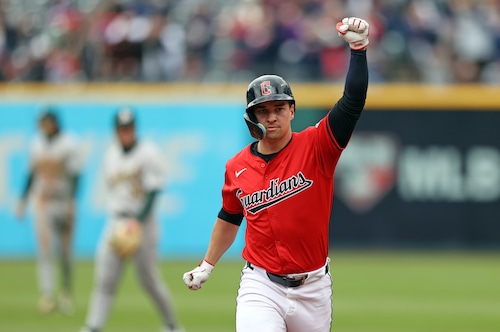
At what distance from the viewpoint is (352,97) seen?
676cm

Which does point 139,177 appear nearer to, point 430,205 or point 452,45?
point 430,205

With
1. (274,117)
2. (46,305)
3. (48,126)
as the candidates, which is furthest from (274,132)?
(48,126)

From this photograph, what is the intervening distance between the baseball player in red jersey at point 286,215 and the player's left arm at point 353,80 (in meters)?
0.05

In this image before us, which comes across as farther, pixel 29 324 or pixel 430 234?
pixel 430 234

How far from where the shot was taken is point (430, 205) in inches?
773

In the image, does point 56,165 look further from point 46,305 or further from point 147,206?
point 147,206

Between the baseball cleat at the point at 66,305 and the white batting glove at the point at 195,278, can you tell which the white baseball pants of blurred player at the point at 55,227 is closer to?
the baseball cleat at the point at 66,305

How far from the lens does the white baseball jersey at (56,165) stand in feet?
48.3

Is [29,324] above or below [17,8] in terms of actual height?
below

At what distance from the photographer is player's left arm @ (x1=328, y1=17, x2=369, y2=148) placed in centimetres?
670

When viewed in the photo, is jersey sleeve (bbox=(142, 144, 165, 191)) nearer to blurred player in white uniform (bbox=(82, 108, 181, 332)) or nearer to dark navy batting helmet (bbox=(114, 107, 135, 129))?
blurred player in white uniform (bbox=(82, 108, 181, 332))

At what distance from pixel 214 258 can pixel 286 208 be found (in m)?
0.77

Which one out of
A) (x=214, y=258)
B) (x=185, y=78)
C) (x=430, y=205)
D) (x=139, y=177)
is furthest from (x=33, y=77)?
(x=214, y=258)

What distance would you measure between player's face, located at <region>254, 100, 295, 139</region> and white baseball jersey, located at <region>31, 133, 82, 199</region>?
7964mm
